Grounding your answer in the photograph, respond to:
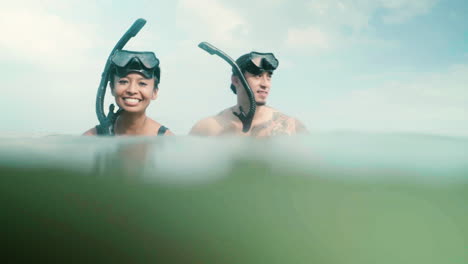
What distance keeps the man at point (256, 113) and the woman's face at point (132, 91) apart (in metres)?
1.40

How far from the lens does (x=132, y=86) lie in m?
6.52

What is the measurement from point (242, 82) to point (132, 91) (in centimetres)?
221

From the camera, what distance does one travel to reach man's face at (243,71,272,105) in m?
7.48

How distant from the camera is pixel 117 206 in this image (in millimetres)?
3484

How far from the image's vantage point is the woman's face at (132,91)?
21.4 ft

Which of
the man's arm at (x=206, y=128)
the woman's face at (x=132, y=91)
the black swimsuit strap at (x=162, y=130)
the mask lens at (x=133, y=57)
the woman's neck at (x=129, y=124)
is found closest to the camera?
the mask lens at (x=133, y=57)

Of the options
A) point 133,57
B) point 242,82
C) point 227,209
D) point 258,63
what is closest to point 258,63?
point 258,63

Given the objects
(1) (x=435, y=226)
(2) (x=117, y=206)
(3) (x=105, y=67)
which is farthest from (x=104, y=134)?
(1) (x=435, y=226)

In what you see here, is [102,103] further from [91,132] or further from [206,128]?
[206,128]

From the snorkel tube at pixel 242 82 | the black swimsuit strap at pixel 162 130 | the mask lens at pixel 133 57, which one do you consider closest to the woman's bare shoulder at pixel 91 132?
the black swimsuit strap at pixel 162 130

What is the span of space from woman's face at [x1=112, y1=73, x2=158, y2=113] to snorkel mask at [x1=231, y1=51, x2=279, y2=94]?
2.09 m

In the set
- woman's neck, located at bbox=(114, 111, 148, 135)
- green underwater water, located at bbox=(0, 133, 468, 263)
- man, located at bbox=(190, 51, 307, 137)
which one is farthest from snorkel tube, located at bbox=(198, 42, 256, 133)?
green underwater water, located at bbox=(0, 133, 468, 263)

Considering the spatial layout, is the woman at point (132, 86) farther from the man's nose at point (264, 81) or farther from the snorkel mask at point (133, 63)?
the man's nose at point (264, 81)

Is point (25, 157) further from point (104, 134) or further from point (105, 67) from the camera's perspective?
point (105, 67)
